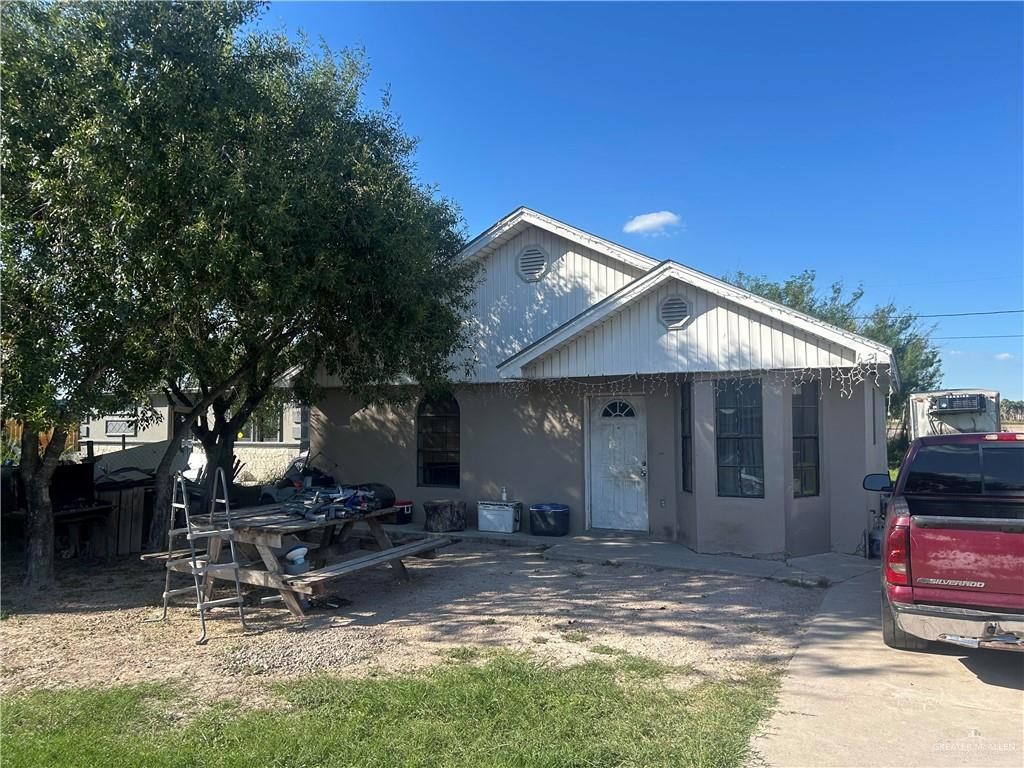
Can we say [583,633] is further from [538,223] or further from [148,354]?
[538,223]

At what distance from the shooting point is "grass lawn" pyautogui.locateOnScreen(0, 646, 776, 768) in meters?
3.95

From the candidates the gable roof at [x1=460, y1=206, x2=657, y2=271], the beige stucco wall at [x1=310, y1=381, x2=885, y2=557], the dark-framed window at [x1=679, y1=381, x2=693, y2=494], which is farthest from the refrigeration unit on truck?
the gable roof at [x1=460, y1=206, x2=657, y2=271]

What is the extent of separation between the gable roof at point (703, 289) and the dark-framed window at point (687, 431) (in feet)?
5.26

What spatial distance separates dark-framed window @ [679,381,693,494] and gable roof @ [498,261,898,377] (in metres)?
1.60

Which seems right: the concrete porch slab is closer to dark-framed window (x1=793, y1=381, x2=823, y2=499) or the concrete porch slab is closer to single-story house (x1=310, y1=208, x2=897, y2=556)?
single-story house (x1=310, y1=208, x2=897, y2=556)

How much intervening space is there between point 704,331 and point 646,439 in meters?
2.38

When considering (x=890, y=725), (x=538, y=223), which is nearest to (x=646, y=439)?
(x=538, y=223)

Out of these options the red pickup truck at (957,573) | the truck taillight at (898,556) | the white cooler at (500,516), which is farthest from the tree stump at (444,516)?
the truck taillight at (898,556)

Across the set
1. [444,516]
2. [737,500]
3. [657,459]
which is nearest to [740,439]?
[737,500]

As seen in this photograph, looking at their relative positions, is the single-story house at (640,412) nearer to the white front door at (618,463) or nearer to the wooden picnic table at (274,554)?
the white front door at (618,463)

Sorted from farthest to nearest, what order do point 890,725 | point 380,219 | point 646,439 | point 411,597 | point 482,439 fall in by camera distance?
point 482,439, point 646,439, point 380,219, point 411,597, point 890,725

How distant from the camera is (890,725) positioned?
443 cm

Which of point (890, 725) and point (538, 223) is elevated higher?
point (538, 223)

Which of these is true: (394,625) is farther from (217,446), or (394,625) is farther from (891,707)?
(217,446)
